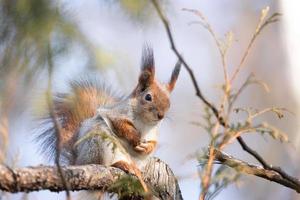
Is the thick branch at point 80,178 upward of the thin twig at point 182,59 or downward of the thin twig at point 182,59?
downward

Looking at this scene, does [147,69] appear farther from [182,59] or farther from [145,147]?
[182,59]

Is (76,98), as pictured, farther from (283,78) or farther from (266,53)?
(266,53)

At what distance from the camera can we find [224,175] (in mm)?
1035

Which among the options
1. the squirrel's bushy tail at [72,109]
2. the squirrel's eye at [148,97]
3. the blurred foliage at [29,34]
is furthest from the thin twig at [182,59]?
the squirrel's eye at [148,97]

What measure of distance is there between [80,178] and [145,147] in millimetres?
832

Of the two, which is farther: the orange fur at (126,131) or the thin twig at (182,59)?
the orange fur at (126,131)

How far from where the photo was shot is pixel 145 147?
218cm

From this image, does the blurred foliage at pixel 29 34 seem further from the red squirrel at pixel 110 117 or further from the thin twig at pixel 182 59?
Result: the red squirrel at pixel 110 117

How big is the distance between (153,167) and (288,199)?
5.69ft

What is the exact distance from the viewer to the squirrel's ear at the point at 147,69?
6.67 feet

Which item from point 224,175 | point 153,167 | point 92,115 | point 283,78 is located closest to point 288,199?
point 283,78

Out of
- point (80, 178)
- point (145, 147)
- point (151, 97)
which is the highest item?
point (151, 97)

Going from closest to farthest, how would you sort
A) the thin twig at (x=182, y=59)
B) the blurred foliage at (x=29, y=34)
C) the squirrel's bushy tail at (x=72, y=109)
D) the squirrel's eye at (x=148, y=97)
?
1. the thin twig at (x=182, y=59)
2. the blurred foliage at (x=29, y=34)
3. the squirrel's bushy tail at (x=72, y=109)
4. the squirrel's eye at (x=148, y=97)

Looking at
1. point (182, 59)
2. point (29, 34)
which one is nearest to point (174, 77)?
point (29, 34)
